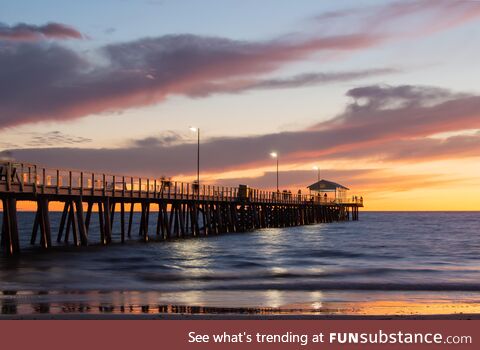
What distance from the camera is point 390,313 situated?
14133mm

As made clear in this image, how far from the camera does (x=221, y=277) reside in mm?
23781

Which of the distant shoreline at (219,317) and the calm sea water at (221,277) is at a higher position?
the distant shoreline at (219,317)

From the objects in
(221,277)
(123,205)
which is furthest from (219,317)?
(123,205)

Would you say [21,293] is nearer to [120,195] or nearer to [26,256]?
[26,256]

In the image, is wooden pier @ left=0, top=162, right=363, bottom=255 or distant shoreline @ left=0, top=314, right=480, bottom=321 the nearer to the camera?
distant shoreline @ left=0, top=314, right=480, bottom=321

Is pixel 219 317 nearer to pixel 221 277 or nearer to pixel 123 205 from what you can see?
pixel 221 277

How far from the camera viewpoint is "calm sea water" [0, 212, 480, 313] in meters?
16.7

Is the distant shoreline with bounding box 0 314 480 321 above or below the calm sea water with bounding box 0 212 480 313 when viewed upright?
above

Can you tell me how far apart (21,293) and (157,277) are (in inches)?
264

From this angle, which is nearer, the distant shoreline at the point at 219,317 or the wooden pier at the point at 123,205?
the distant shoreline at the point at 219,317

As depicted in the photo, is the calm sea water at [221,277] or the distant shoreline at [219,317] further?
the calm sea water at [221,277]

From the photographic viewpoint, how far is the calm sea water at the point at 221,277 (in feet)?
54.6
